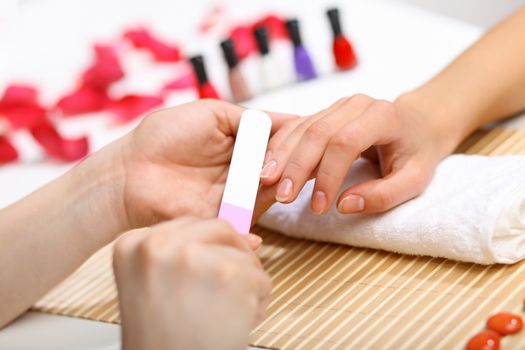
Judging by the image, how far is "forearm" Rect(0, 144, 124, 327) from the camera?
1.09 meters

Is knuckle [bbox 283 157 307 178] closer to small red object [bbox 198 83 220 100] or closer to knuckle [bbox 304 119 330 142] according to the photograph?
knuckle [bbox 304 119 330 142]

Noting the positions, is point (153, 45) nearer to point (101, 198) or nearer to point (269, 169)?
point (101, 198)

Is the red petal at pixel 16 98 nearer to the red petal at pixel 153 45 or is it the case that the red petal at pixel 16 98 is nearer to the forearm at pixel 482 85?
the red petal at pixel 153 45

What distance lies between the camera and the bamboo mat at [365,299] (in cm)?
85

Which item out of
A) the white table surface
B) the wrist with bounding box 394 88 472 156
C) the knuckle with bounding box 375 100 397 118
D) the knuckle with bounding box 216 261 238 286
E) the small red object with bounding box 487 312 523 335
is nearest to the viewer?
the knuckle with bounding box 216 261 238 286

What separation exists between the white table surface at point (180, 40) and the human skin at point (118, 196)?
0.25ft

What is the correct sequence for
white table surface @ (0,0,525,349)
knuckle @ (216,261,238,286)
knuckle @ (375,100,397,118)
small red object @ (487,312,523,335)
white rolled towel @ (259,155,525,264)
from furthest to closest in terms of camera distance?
white table surface @ (0,0,525,349) → knuckle @ (375,100,397,118) → white rolled towel @ (259,155,525,264) → small red object @ (487,312,523,335) → knuckle @ (216,261,238,286)

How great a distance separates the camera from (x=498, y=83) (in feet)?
4.14

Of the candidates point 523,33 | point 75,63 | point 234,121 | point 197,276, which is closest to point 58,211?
point 234,121

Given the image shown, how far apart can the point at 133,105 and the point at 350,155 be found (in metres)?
0.79

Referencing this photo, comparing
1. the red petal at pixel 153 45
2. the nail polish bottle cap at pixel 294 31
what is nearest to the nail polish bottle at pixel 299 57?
the nail polish bottle cap at pixel 294 31

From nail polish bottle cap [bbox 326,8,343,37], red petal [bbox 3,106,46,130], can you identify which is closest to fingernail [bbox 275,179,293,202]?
nail polish bottle cap [bbox 326,8,343,37]

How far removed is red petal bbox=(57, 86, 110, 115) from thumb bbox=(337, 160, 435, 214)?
0.86 m

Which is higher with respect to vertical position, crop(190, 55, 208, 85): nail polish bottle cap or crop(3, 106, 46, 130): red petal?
crop(190, 55, 208, 85): nail polish bottle cap
